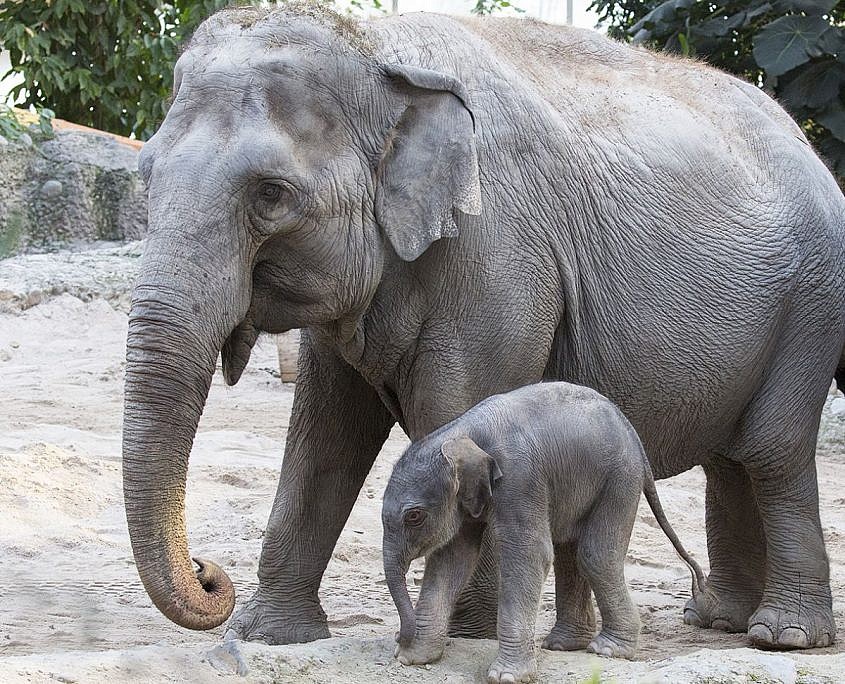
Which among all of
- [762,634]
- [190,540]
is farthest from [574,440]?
[190,540]

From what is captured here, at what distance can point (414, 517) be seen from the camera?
4.71 metres

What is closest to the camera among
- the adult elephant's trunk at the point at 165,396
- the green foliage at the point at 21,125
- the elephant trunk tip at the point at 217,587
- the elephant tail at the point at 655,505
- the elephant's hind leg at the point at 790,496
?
the adult elephant's trunk at the point at 165,396

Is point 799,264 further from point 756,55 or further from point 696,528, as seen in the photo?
point 756,55

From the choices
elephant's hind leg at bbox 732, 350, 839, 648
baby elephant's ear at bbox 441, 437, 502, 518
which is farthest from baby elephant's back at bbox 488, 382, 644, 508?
elephant's hind leg at bbox 732, 350, 839, 648

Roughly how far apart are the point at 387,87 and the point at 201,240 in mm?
893

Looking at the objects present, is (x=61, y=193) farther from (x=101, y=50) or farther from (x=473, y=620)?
(x=473, y=620)

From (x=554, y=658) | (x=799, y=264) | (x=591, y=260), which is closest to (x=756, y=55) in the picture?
(x=799, y=264)

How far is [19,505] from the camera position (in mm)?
7906

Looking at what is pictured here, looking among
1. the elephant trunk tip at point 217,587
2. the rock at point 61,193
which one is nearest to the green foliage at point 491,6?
the rock at point 61,193

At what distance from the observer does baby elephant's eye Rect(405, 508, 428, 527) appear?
4707mm

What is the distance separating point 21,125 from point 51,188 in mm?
684

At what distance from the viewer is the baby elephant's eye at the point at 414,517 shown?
471cm

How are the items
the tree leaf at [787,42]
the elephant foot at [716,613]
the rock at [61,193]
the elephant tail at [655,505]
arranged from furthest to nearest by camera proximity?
the rock at [61,193]
the tree leaf at [787,42]
the elephant foot at [716,613]
the elephant tail at [655,505]

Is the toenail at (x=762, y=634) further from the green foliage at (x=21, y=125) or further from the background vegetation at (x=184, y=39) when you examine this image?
the green foliage at (x=21, y=125)
